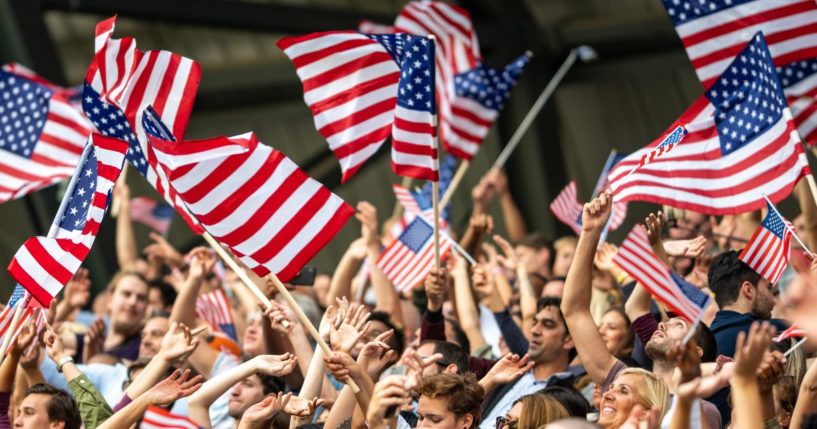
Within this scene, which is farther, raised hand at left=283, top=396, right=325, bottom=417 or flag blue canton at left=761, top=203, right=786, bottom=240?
flag blue canton at left=761, top=203, right=786, bottom=240

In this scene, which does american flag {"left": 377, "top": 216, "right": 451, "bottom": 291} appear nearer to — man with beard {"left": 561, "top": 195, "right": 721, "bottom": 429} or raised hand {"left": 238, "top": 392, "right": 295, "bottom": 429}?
man with beard {"left": 561, "top": 195, "right": 721, "bottom": 429}

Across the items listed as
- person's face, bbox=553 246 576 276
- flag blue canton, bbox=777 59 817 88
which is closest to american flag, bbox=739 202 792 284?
flag blue canton, bbox=777 59 817 88

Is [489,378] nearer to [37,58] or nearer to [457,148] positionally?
[457,148]

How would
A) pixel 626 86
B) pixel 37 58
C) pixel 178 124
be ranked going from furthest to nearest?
pixel 626 86
pixel 37 58
pixel 178 124

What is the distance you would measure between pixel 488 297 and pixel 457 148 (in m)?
2.44

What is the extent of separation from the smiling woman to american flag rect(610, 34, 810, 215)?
186 centimetres

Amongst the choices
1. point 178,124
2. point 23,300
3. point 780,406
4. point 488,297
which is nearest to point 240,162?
point 178,124

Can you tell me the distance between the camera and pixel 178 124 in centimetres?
851

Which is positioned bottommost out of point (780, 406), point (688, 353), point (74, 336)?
point (74, 336)

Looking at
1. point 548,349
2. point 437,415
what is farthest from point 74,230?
point 548,349

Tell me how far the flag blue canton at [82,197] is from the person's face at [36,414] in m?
0.96

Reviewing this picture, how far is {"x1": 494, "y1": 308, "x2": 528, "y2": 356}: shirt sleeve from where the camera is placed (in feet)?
28.8

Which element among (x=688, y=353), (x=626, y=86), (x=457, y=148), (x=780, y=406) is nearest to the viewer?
(x=688, y=353)

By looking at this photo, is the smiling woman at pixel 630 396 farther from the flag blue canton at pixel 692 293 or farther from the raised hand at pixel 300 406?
the raised hand at pixel 300 406
